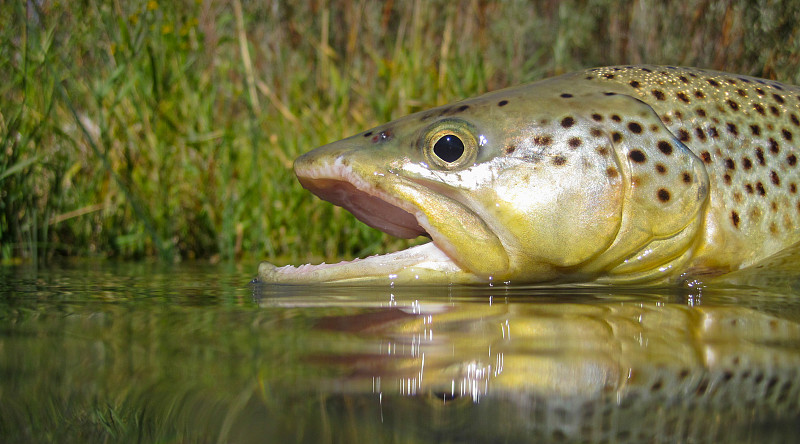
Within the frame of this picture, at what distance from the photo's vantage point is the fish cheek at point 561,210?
2189 mm

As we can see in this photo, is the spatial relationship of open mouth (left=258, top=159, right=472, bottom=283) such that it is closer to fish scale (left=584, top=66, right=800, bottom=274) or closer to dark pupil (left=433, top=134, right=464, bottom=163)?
dark pupil (left=433, top=134, right=464, bottom=163)

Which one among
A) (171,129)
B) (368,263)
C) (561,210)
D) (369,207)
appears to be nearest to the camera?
(561,210)

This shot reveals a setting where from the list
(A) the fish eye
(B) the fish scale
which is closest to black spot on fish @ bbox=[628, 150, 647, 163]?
(B) the fish scale

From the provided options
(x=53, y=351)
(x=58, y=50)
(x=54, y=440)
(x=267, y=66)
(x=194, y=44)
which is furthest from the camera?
(x=267, y=66)

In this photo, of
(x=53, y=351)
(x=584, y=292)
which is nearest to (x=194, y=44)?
(x=584, y=292)

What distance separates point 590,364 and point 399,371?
30 centimetres

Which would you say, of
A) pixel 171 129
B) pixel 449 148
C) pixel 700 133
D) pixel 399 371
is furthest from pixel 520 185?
pixel 171 129

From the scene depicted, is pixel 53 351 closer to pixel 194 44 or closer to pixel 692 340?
pixel 692 340

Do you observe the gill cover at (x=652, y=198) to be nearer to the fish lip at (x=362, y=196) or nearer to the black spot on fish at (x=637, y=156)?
the black spot on fish at (x=637, y=156)

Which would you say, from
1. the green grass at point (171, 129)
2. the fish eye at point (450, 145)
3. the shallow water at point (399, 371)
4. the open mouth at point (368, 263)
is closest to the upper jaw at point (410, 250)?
the open mouth at point (368, 263)

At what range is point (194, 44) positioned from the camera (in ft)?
18.0

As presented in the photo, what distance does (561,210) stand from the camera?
2.20m

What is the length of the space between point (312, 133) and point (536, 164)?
2868 millimetres

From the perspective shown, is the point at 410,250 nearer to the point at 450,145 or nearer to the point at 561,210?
the point at 450,145
